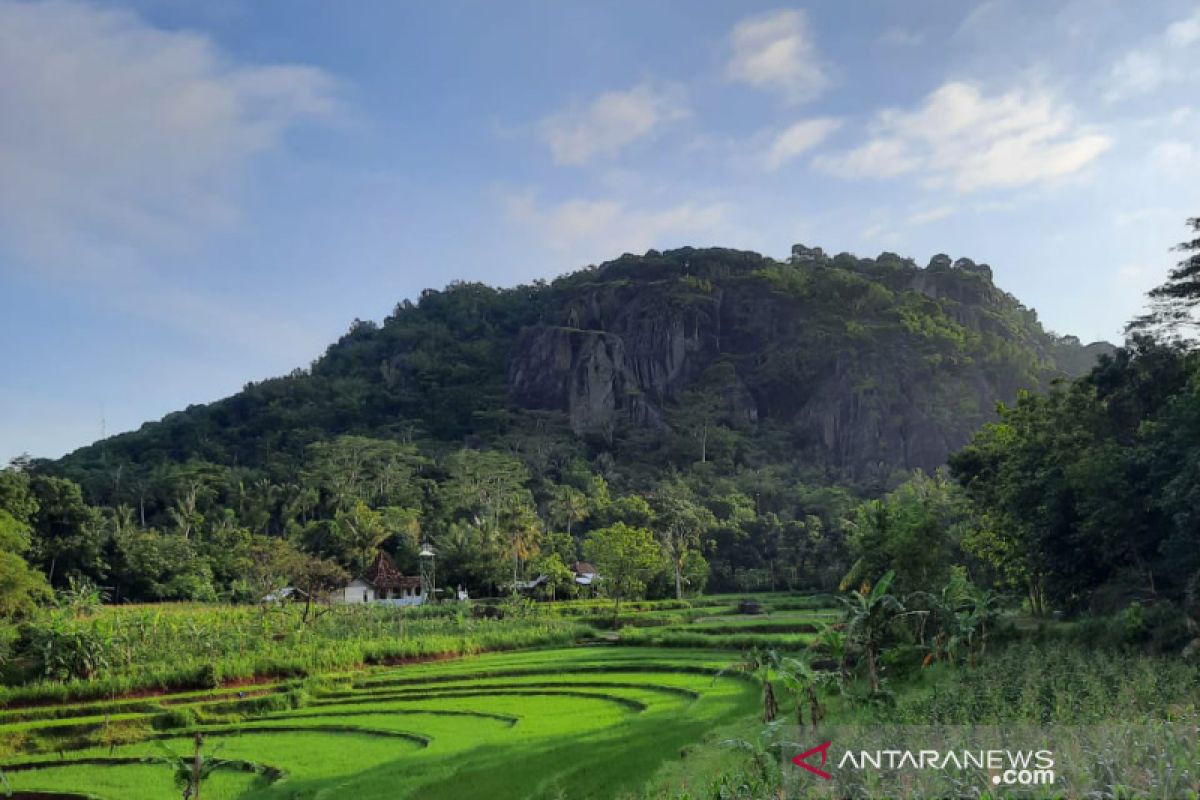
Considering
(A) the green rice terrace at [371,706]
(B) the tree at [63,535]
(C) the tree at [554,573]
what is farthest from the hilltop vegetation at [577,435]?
(A) the green rice terrace at [371,706]

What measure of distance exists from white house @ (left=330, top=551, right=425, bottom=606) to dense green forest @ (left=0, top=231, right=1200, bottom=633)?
5.75ft

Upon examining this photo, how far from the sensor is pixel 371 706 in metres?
24.2

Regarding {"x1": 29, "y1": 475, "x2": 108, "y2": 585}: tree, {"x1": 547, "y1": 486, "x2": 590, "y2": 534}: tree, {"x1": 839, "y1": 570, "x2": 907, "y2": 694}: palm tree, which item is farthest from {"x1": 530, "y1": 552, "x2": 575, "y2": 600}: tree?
{"x1": 839, "y1": 570, "x2": 907, "y2": 694}: palm tree

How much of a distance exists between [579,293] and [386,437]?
2102 inches

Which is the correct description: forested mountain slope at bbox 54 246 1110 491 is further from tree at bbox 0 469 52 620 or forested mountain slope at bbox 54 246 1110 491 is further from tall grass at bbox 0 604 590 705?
tall grass at bbox 0 604 590 705

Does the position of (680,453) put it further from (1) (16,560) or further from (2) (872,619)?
(2) (872,619)

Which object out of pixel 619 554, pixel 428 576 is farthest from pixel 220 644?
pixel 428 576

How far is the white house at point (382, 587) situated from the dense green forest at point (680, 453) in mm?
1754

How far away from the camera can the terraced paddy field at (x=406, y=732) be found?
1542 cm

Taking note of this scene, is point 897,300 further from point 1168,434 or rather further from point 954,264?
point 1168,434

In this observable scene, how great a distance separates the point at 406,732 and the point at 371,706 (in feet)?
14.9

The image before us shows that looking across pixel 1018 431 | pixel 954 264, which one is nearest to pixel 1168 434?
pixel 1018 431

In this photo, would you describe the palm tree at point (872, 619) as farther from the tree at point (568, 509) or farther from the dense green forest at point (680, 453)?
the tree at point (568, 509)

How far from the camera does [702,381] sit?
12962 cm
